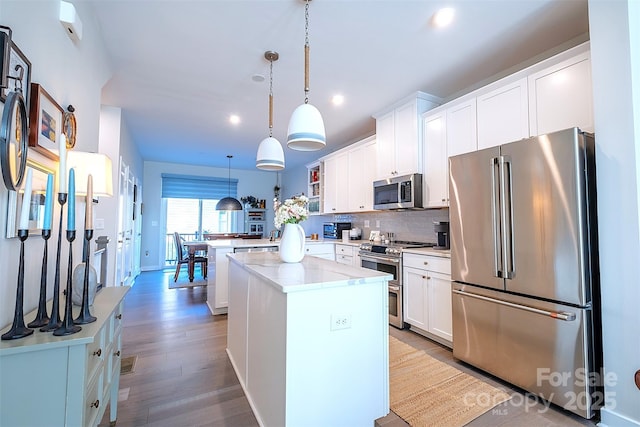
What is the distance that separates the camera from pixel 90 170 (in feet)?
5.32

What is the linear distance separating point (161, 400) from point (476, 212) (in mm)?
2718

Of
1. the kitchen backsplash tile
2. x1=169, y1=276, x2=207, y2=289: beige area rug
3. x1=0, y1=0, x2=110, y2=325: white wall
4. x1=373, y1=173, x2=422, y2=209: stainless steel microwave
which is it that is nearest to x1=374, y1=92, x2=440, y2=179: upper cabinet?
x1=373, y1=173, x2=422, y2=209: stainless steel microwave

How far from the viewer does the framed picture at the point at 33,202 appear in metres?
1.11

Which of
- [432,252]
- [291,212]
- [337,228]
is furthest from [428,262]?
[337,228]

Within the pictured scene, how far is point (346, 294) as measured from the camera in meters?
1.59

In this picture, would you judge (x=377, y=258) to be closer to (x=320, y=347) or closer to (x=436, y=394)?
(x=436, y=394)

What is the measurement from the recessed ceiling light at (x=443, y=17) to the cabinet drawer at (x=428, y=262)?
1.96m

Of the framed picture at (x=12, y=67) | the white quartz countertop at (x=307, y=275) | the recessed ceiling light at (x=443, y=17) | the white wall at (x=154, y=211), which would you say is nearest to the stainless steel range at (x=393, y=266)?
the white quartz countertop at (x=307, y=275)

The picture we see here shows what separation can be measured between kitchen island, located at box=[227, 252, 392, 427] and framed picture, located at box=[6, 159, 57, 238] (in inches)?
41.3

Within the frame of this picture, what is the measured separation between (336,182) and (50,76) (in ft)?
13.1

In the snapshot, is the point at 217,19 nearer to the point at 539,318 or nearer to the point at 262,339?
the point at 262,339

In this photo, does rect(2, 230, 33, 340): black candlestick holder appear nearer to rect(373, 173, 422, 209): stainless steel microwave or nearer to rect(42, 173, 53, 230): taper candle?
rect(42, 173, 53, 230): taper candle

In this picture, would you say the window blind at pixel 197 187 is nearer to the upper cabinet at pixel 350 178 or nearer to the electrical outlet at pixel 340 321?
the upper cabinet at pixel 350 178

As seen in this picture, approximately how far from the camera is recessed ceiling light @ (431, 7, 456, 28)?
209cm
